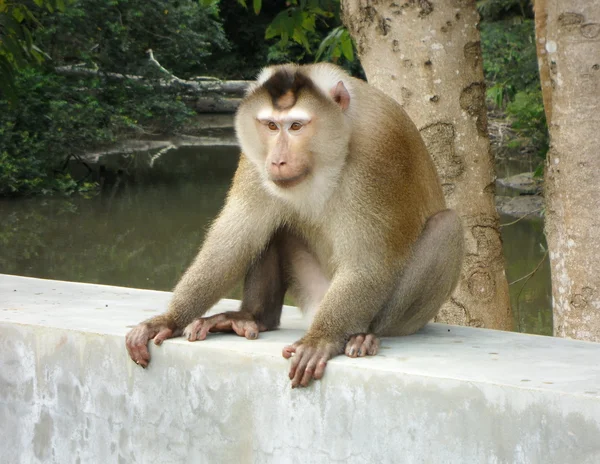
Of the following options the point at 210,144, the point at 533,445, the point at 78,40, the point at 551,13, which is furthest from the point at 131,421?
the point at 210,144

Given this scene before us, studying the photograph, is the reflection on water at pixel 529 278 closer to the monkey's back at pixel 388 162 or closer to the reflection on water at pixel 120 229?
the monkey's back at pixel 388 162

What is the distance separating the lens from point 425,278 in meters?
3.92

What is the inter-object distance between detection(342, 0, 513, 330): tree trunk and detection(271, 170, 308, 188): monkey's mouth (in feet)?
6.05

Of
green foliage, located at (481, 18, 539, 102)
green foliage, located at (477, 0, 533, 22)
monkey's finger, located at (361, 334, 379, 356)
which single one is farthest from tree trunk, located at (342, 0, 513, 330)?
green foliage, located at (477, 0, 533, 22)

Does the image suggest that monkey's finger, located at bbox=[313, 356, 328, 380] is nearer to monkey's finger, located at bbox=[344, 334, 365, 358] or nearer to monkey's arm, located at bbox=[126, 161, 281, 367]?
monkey's finger, located at bbox=[344, 334, 365, 358]

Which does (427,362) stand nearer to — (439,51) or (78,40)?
(439,51)

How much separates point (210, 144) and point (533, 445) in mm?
25015

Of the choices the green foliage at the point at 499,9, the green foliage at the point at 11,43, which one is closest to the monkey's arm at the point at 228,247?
the green foliage at the point at 11,43

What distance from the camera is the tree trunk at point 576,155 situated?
4.75 m

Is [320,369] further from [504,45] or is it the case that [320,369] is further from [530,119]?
[504,45]

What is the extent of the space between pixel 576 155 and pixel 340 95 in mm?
1649

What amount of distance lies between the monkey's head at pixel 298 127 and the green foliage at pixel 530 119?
18.5ft

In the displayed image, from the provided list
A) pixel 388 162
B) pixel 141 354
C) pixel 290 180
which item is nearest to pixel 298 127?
pixel 290 180

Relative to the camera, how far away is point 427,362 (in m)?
3.22
